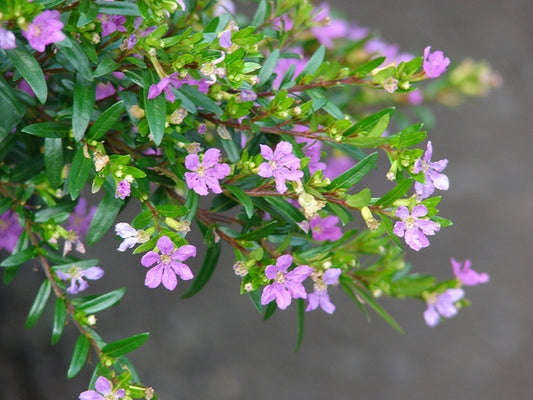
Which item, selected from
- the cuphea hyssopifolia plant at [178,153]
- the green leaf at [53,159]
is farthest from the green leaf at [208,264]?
the green leaf at [53,159]

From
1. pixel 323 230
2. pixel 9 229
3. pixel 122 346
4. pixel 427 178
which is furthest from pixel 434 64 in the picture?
pixel 9 229

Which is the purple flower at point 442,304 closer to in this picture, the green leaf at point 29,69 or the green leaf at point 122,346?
the green leaf at point 122,346

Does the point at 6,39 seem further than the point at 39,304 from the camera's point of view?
No

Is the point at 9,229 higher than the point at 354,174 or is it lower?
lower

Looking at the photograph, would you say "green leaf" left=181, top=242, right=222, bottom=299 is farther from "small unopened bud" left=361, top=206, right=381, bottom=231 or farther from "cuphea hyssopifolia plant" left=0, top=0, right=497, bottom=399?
"small unopened bud" left=361, top=206, right=381, bottom=231

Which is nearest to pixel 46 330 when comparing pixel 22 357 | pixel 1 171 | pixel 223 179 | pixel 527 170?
pixel 22 357

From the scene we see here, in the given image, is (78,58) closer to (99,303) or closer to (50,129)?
(50,129)

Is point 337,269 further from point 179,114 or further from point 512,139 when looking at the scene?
point 512,139
